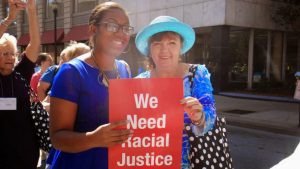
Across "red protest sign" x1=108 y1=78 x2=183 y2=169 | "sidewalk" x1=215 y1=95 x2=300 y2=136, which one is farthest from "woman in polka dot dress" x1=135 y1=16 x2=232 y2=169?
"sidewalk" x1=215 y1=95 x2=300 y2=136

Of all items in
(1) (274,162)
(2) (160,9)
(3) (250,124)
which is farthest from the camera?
(2) (160,9)

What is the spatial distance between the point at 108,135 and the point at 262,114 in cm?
1061

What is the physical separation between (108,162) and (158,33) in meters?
0.93

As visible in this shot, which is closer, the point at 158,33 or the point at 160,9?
the point at 158,33

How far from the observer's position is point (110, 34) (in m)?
1.86

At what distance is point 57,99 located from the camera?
5.50ft

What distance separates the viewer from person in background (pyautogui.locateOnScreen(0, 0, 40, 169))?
9.53 ft

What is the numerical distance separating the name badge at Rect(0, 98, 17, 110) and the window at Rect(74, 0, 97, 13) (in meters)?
23.5

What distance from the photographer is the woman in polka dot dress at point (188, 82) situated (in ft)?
6.97

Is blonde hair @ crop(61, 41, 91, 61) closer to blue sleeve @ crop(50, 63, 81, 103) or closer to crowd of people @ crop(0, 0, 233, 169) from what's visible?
crowd of people @ crop(0, 0, 233, 169)

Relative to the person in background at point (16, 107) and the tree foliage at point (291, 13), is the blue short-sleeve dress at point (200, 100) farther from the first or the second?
the tree foliage at point (291, 13)

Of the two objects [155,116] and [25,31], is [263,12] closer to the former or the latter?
[155,116]

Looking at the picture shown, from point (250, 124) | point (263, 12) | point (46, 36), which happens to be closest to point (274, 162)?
point (250, 124)

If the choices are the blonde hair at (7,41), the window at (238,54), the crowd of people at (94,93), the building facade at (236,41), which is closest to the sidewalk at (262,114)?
Answer: the building facade at (236,41)
